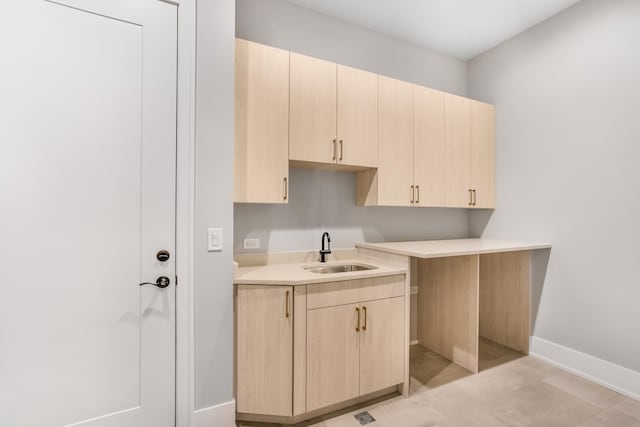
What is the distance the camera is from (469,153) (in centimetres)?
288

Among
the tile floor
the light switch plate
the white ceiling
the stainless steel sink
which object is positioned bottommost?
the tile floor

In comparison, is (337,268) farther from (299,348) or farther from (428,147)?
(428,147)

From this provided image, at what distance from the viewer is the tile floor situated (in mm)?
1819

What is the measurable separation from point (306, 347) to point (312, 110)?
1.56 m

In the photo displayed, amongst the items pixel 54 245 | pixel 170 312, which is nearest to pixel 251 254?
pixel 170 312

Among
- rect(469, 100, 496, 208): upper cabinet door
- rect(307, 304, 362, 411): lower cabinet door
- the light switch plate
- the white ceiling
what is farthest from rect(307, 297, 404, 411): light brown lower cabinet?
the white ceiling

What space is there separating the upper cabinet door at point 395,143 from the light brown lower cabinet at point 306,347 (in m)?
0.83

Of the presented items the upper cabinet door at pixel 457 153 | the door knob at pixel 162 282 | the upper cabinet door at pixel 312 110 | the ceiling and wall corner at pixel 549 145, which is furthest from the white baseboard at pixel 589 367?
the door knob at pixel 162 282

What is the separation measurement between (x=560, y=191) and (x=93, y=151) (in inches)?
130

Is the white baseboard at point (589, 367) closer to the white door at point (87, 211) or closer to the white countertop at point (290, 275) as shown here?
the white countertop at point (290, 275)

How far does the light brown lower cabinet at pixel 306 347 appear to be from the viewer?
171cm

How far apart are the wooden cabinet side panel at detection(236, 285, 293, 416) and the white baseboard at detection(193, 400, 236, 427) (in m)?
0.05

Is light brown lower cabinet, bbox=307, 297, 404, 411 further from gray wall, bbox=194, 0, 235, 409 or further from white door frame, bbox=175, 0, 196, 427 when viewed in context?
white door frame, bbox=175, 0, 196, 427

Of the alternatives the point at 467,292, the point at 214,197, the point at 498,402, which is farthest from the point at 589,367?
the point at 214,197
